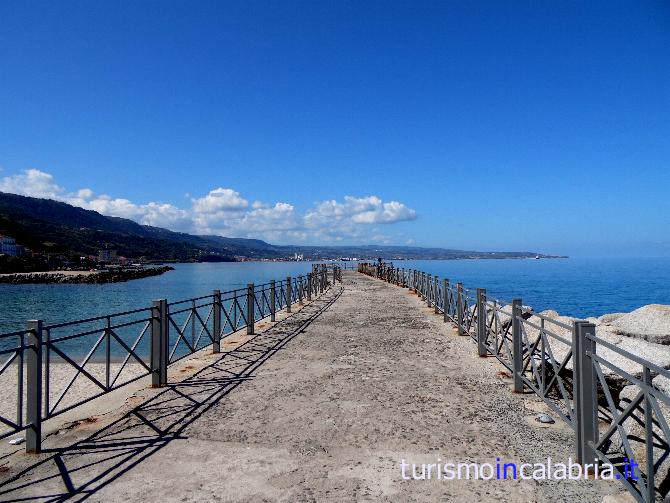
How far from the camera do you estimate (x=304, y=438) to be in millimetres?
5188

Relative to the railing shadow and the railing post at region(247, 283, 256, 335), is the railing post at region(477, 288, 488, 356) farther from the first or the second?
the railing post at region(247, 283, 256, 335)

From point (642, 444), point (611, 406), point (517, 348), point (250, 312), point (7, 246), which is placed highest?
point (7, 246)

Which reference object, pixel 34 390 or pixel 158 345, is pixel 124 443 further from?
pixel 158 345

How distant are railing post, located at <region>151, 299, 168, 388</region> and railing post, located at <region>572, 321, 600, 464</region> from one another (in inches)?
243

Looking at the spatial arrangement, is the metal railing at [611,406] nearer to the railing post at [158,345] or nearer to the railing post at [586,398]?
the railing post at [586,398]

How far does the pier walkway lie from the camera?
158 inches

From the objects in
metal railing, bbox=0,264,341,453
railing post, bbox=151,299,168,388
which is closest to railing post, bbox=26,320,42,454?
metal railing, bbox=0,264,341,453

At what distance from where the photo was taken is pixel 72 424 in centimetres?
585

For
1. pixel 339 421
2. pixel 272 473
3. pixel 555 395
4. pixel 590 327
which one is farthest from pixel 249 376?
pixel 590 327

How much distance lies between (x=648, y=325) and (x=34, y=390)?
1525cm

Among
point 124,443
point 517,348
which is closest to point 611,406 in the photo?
point 517,348

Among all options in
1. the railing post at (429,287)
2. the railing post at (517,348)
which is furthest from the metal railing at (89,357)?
the railing post at (429,287)

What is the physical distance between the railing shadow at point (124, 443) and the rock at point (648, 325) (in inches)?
430

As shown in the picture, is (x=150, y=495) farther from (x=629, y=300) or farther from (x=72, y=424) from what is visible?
(x=629, y=300)
